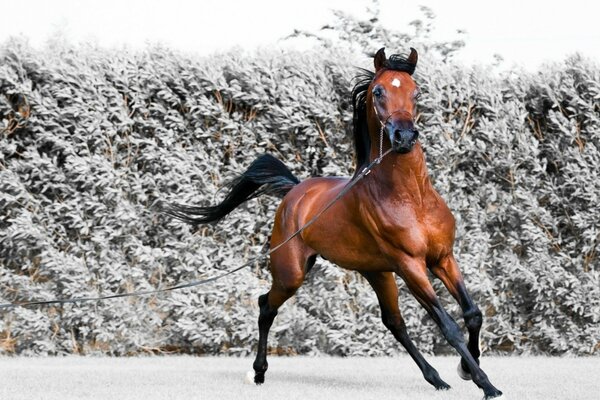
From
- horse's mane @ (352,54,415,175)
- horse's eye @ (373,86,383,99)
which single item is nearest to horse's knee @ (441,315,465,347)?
horse's mane @ (352,54,415,175)

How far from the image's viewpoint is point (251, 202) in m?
Answer: 8.74

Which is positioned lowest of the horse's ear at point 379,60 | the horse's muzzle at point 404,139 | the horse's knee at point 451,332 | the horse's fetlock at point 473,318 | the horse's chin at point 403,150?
the horse's knee at point 451,332

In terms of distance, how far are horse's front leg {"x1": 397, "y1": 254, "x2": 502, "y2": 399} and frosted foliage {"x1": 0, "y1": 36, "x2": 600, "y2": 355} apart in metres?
2.92

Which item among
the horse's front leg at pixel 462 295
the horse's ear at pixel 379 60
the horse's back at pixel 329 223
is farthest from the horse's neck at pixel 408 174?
the horse's ear at pixel 379 60

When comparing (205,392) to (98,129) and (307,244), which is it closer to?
(307,244)

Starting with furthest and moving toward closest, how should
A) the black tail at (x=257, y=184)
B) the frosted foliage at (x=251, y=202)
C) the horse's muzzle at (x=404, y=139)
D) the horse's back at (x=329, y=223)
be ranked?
the frosted foliage at (x=251, y=202) < the black tail at (x=257, y=184) < the horse's back at (x=329, y=223) < the horse's muzzle at (x=404, y=139)

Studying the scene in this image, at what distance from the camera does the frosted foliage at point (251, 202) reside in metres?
8.49

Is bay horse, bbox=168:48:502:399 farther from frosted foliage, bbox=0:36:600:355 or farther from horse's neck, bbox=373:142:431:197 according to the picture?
frosted foliage, bbox=0:36:600:355

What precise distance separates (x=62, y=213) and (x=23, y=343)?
4.19ft

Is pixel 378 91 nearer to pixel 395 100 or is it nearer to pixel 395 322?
pixel 395 100

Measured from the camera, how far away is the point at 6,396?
5.91 meters

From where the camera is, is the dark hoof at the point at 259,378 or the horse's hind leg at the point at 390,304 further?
the dark hoof at the point at 259,378

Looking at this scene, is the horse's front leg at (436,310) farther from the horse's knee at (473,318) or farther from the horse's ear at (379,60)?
the horse's ear at (379,60)

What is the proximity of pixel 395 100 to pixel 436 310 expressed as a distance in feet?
4.08
